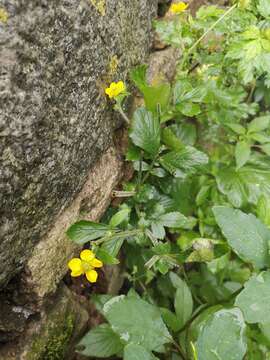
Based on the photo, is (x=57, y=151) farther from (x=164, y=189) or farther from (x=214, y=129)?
(x=214, y=129)

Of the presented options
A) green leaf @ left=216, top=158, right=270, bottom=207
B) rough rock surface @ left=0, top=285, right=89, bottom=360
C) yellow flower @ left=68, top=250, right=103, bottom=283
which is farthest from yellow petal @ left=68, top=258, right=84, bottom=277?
green leaf @ left=216, top=158, right=270, bottom=207

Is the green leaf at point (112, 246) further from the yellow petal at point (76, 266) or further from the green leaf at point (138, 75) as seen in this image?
the green leaf at point (138, 75)

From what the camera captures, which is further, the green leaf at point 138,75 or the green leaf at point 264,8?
the green leaf at point 264,8

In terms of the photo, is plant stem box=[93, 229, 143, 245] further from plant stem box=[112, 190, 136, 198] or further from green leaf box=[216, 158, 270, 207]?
green leaf box=[216, 158, 270, 207]

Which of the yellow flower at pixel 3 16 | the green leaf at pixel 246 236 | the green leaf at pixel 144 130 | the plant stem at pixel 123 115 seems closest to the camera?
the yellow flower at pixel 3 16

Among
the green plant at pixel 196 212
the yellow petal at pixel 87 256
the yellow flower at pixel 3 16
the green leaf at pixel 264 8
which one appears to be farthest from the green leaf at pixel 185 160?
the yellow flower at pixel 3 16
